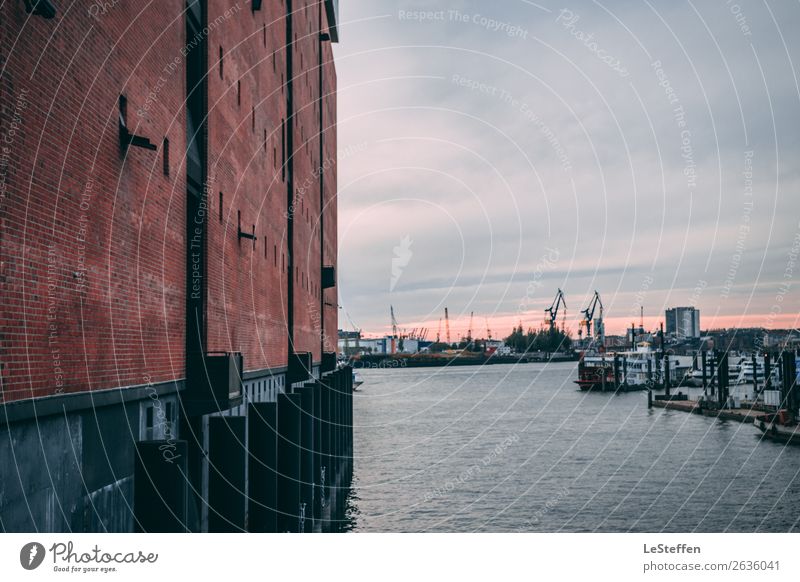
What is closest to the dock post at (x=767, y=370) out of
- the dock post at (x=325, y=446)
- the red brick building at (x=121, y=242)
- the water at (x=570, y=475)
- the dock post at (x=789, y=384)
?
the water at (x=570, y=475)

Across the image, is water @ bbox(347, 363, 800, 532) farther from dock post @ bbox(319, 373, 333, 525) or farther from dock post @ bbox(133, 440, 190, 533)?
dock post @ bbox(133, 440, 190, 533)

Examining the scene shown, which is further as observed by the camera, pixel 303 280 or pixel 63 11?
pixel 303 280

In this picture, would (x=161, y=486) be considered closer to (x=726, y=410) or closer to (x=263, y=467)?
(x=263, y=467)

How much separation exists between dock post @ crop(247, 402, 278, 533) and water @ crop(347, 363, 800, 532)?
16514 millimetres

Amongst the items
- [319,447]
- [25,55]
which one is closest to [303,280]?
[319,447]

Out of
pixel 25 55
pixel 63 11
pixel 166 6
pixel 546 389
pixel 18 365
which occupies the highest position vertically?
pixel 166 6

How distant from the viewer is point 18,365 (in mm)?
7988

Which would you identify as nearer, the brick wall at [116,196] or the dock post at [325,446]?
the brick wall at [116,196]

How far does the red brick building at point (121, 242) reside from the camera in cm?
822

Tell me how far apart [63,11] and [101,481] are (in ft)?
20.5

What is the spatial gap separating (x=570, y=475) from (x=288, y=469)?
29065 mm

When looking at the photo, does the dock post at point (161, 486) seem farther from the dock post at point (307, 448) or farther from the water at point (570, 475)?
the water at point (570, 475)

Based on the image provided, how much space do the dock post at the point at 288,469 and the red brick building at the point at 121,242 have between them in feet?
4.60
